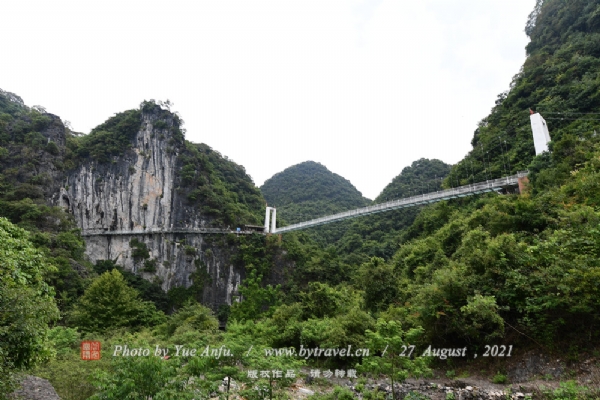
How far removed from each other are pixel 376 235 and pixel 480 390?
23.6 metres

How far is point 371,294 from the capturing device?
11.0 m

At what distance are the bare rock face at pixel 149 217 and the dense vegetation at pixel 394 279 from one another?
4.40 feet

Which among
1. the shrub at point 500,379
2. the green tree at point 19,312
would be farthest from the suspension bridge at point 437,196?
the green tree at point 19,312

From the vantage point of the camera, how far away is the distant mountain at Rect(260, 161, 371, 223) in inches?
1646

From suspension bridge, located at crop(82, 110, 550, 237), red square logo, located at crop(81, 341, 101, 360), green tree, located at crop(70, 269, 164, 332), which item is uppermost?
suspension bridge, located at crop(82, 110, 550, 237)

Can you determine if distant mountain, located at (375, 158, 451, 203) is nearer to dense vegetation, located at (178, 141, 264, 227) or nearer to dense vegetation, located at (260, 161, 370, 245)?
dense vegetation, located at (260, 161, 370, 245)

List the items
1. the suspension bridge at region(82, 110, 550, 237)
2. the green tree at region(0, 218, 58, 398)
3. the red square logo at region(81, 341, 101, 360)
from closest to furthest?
1. the green tree at region(0, 218, 58, 398)
2. the red square logo at region(81, 341, 101, 360)
3. the suspension bridge at region(82, 110, 550, 237)

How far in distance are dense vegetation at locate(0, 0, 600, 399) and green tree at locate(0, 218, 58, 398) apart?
0.07ft

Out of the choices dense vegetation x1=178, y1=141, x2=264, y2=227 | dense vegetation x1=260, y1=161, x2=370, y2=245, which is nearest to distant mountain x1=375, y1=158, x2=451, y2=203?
dense vegetation x1=260, y1=161, x2=370, y2=245

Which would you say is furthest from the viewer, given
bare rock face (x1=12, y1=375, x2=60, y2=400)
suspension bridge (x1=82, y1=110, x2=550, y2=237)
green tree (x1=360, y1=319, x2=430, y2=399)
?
suspension bridge (x1=82, y1=110, x2=550, y2=237)

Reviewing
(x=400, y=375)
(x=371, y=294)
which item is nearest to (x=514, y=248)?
(x=400, y=375)

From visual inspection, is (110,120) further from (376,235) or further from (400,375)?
(400,375)

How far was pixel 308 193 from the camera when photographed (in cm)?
4831

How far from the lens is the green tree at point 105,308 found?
13.4m
